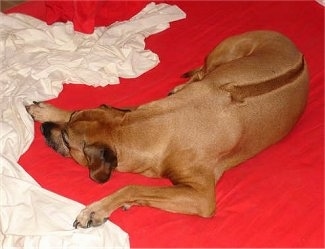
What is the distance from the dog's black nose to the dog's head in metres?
0.15

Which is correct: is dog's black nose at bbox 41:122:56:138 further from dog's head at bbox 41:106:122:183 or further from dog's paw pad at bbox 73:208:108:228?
dog's paw pad at bbox 73:208:108:228

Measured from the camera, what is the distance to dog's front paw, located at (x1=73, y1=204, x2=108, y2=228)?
334 cm

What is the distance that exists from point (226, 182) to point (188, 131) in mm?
484

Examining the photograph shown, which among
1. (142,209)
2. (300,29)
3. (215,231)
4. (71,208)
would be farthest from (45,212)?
(300,29)

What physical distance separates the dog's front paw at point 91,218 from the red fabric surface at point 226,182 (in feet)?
0.33

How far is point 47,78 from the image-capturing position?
435cm

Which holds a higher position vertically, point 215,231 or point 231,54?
point 231,54

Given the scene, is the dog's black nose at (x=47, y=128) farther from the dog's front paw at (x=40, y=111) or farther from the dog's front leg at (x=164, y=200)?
the dog's front leg at (x=164, y=200)

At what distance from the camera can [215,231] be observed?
3.42 metres

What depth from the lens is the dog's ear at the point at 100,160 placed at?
3.34 m

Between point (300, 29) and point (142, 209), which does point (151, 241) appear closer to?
point (142, 209)

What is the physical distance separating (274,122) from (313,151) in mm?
409

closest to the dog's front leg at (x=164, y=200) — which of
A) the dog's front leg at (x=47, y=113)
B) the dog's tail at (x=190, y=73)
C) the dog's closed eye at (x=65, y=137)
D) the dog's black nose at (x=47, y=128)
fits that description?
the dog's closed eye at (x=65, y=137)

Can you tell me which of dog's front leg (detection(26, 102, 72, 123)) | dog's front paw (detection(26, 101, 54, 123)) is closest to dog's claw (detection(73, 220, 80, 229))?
dog's front leg (detection(26, 102, 72, 123))
